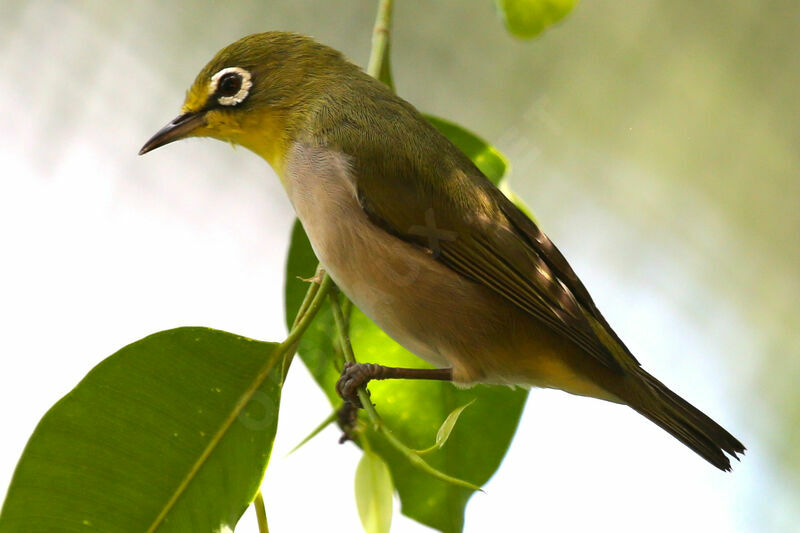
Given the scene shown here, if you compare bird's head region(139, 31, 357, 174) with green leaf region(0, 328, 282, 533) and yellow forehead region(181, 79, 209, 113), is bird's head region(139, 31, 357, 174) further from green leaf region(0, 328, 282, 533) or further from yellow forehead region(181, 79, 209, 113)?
green leaf region(0, 328, 282, 533)

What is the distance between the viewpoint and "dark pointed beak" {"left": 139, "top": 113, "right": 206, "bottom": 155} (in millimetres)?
1036

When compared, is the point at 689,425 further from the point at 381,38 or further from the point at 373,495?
the point at 381,38

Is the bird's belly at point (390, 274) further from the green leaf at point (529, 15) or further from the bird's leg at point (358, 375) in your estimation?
the green leaf at point (529, 15)

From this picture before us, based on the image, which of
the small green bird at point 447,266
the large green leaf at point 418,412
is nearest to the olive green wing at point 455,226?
the small green bird at point 447,266

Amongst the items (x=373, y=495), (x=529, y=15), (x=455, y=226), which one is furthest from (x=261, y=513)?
(x=529, y=15)

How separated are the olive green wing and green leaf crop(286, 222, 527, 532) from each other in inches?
5.1

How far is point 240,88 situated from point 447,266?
35 cm

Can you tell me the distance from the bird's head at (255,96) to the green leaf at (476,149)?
141 millimetres

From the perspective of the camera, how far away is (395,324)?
958 millimetres

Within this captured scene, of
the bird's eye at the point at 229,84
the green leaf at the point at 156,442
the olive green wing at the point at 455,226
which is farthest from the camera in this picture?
the bird's eye at the point at 229,84

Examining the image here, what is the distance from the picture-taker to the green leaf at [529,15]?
1026 mm

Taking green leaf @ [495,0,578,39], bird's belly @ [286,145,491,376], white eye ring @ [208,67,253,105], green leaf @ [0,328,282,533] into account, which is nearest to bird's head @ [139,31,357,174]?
white eye ring @ [208,67,253,105]

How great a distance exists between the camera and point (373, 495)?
0.82 m

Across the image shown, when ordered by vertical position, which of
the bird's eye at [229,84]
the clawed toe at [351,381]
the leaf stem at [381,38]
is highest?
the leaf stem at [381,38]
